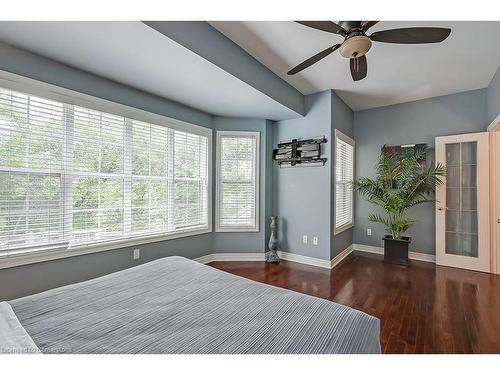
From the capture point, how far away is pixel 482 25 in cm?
218

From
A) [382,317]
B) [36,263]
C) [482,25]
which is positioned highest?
[482,25]

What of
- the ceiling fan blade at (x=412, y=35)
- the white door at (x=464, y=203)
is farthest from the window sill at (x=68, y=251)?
the white door at (x=464, y=203)

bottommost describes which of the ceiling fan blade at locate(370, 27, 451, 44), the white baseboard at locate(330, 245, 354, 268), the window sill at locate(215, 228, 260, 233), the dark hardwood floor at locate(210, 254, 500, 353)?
the dark hardwood floor at locate(210, 254, 500, 353)

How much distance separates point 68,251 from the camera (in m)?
2.37

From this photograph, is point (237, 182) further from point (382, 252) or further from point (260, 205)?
point (382, 252)

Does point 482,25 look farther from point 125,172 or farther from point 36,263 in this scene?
point 36,263

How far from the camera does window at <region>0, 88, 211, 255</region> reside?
2.08 meters

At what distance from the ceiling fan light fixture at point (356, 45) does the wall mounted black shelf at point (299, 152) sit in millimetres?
1827

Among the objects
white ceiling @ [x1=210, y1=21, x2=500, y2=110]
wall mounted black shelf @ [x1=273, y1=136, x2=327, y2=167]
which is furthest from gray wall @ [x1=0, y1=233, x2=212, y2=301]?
white ceiling @ [x1=210, y1=21, x2=500, y2=110]

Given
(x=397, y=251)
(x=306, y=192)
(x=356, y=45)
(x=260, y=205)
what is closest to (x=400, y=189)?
(x=397, y=251)

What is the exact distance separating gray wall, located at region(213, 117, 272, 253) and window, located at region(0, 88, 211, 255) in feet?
1.75

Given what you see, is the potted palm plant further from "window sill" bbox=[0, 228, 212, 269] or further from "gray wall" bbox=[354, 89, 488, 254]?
"window sill" bbox=[0, 228, 212, 269]
